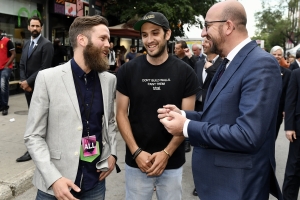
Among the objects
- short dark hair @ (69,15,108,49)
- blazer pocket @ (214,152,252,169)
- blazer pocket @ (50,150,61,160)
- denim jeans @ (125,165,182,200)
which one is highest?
short dark hair @ (69,15,108,49)

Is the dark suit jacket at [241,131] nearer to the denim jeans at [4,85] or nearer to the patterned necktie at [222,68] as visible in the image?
the patterned necktie at [222,68]

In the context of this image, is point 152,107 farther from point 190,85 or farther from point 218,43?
point 218,43

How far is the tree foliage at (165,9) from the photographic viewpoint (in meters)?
13.3

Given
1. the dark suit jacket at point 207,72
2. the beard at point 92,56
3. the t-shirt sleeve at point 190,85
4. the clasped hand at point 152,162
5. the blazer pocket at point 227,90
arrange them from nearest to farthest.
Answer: the blazer pocket at point 227,90 < the beard at point 92,56 < the clasped hand at point 152,162 < the t-shirt sleeve at point 190,85 < the dark suit jacket at point 207,72

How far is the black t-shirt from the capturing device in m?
2.63

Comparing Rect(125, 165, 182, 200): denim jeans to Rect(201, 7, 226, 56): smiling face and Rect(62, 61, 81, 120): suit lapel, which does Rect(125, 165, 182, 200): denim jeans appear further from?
Rect(201, 7, 226, 56): smiling face

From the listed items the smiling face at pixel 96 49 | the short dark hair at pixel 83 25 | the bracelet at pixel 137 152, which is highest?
the short dark hair at pixel 83 25

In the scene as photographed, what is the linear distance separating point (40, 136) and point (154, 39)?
1189 millimetres

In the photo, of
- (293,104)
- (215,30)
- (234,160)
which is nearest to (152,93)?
(215,30)


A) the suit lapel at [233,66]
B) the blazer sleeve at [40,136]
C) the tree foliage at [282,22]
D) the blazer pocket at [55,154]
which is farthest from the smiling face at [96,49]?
the tree foliage at [282,22]

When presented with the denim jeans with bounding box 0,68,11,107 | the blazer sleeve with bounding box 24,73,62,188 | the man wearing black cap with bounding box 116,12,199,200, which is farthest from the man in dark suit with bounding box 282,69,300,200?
the denim jeans with bounding box 0,68,11,107

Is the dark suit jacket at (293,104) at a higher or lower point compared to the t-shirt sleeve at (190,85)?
lower

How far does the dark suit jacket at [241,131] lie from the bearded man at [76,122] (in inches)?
29.4

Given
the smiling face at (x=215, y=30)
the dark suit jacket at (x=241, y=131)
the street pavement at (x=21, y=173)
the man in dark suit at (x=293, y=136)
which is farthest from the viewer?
the street pavement at (x=21, y=173)
